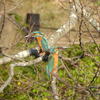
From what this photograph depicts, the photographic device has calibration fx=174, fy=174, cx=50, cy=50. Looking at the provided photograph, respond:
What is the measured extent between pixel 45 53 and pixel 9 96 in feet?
4.36

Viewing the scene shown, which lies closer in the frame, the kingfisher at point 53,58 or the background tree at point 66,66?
the background tree at point 66,66

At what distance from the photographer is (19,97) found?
3520 mm

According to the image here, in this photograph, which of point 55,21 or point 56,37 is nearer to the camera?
point 56,37

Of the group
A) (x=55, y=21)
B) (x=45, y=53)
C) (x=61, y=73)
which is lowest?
(x=61, y=73)

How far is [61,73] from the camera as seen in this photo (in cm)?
397

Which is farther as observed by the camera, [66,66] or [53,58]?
[66,66]

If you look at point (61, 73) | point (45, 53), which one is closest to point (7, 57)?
point (45, 53)

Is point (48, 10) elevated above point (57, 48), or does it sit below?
above

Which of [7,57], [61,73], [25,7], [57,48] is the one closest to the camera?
[7,57]

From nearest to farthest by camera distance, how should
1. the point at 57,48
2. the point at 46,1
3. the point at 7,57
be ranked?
the point at 7,57
the point at 57,48
the point at 46,1

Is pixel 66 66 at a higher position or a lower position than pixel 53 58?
lower

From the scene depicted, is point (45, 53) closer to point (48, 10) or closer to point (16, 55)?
point (16, 55)

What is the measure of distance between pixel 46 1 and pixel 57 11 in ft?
1.77

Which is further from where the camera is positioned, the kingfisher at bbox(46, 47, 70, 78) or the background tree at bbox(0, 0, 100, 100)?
A: the kingfisher at bbox(46, 47, 70, 78)
